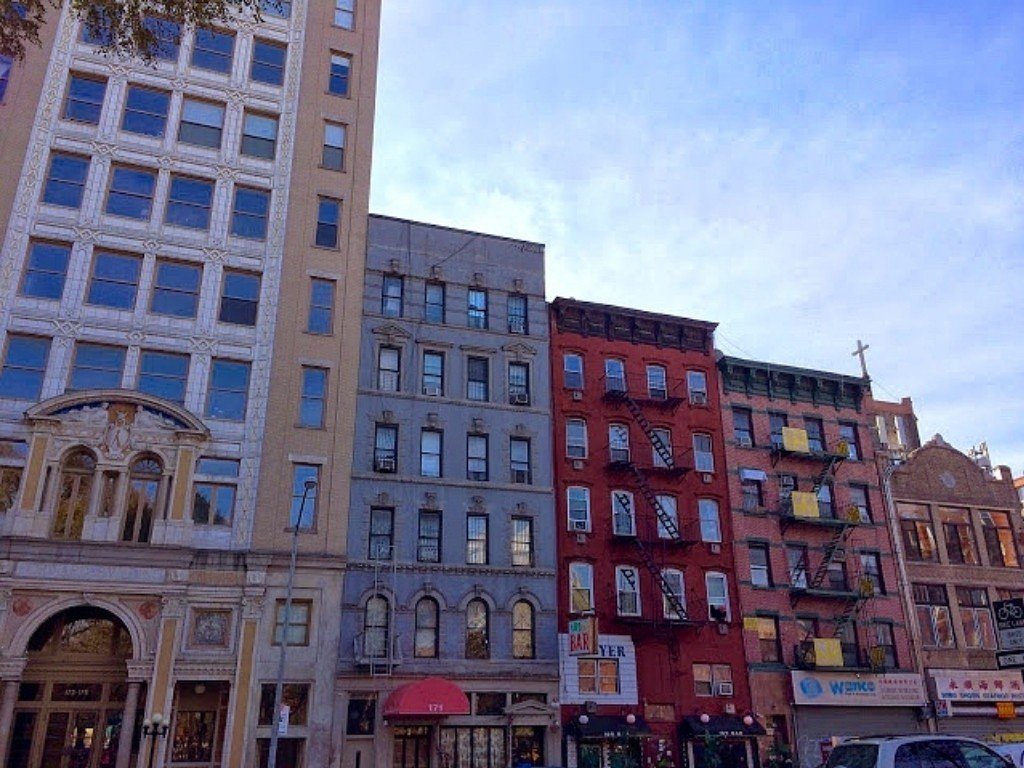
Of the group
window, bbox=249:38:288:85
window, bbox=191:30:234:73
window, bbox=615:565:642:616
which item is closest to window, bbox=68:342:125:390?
window, bbox=191:30:234:73

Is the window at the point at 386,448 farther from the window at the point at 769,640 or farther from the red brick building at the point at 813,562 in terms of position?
the window at the point at 769,640

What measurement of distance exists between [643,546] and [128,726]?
20351 mm

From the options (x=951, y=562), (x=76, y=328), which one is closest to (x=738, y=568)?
(x=951, y=562)

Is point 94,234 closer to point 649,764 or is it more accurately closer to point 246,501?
point 246,501

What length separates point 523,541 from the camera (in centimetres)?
3381

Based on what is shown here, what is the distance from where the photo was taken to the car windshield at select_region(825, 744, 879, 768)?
42.1ft

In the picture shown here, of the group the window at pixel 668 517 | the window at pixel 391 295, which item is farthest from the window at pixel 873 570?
the window at pixel 391 295

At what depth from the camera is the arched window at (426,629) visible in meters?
31.0

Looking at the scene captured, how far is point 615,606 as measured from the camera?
3409 centimetres

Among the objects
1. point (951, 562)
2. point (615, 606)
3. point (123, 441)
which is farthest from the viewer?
point (951, 562)

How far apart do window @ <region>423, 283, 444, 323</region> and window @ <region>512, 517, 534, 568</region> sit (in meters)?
9.39

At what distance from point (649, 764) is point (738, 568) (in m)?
9.45

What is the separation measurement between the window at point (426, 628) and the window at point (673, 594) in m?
9.88

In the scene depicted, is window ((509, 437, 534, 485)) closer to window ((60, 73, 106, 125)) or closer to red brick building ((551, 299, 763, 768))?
red brick building ((551, 299, 763, 768))
